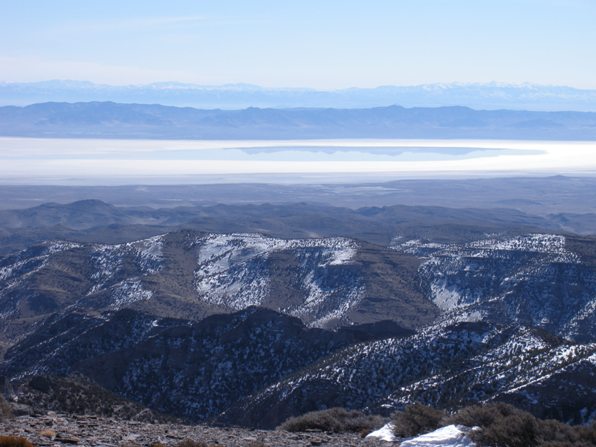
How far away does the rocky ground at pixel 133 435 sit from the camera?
20.8 meters

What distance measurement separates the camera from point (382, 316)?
263 feet

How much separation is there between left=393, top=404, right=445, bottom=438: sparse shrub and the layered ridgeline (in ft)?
41.0

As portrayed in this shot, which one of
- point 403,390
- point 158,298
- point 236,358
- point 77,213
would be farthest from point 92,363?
point 77,213

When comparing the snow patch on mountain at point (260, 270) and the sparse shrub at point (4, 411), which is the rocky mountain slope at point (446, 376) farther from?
the snow patch on mountain at point (260, 270)

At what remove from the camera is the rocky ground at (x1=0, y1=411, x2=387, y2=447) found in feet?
68.2

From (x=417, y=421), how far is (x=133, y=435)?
679 centimetres

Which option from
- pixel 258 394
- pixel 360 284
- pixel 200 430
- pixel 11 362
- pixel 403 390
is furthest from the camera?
pixel 360 284

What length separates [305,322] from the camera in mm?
78188

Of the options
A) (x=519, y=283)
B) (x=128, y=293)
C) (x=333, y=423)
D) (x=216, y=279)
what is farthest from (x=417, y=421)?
(x=216, y=279)

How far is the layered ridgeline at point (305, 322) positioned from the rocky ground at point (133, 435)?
14.4 m

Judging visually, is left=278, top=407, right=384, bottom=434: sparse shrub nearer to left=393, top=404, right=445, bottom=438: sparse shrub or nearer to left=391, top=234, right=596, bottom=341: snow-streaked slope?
left=393, top=404, right=445, bottom=438: sparse shrub

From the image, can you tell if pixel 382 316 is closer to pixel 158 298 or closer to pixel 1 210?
pixel 158 298

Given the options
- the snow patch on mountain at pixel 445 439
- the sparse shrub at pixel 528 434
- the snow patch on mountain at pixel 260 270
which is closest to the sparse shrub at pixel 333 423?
the snow patch on mountain at pixel 445 439

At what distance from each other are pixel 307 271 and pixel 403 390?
50.6m
